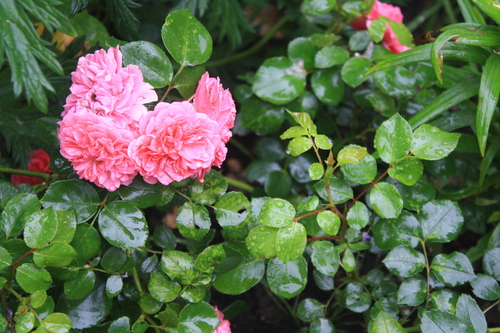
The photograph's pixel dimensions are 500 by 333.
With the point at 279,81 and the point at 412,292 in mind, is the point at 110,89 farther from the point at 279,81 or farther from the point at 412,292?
the point at 412,292

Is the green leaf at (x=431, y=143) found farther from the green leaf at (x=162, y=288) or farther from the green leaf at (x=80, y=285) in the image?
the green leaf at (x=80, y=285)

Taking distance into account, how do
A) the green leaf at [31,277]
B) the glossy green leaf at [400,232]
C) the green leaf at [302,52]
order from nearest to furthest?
the green leaf at [31,277]
the glossy green leaf at [400,232]
the green leaf at [302,52]

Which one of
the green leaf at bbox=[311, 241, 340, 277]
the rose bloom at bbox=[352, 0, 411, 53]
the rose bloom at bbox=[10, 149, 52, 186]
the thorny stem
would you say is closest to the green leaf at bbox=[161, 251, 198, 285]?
the green leaf at bbox=[311, 241, 340, 277]

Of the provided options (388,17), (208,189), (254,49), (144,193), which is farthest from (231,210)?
(254,49)

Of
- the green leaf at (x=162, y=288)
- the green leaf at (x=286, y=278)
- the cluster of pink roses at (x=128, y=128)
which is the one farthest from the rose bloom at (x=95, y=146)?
the green leaf at (x=286, y=278)

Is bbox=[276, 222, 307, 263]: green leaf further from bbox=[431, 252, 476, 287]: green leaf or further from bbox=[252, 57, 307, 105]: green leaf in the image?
bbox=[252, 57, 307, 105]: green leaf

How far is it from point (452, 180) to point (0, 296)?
56.4 inches

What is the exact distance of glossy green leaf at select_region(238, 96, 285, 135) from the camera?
1346 millimetres

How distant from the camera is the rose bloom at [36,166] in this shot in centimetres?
120

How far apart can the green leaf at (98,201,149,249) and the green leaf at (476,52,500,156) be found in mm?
709

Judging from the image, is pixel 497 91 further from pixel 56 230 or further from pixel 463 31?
pixel 56 230

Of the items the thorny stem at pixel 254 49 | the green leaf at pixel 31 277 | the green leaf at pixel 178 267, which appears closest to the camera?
the green leaf at pixel 31 277

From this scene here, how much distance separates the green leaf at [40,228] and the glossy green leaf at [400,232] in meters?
0.66

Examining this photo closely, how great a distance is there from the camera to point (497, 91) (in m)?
0.95
